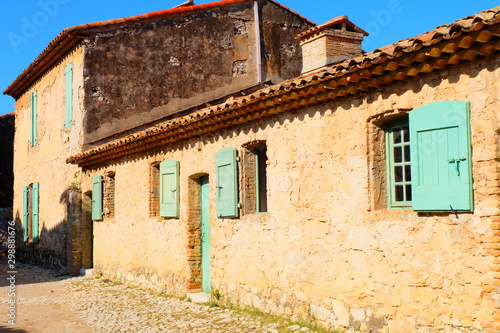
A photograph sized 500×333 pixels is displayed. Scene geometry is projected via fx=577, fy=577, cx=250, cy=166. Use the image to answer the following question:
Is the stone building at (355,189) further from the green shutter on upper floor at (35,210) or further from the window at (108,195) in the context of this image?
the green shutter on upper floor at (35,210)

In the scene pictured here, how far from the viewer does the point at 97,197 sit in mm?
13977

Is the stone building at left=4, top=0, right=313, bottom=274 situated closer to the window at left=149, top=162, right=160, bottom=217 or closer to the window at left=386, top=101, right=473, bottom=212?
the window at left=149, top=162, right=160, bottom=217

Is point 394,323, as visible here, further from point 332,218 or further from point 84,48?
point 84,48

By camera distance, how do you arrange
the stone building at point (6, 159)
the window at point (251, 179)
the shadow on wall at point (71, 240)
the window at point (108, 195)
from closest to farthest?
the window at point (251, 179), the window at point (108, 195), the shadow on wall at point (71, 240), the stone building at point (6, 159)

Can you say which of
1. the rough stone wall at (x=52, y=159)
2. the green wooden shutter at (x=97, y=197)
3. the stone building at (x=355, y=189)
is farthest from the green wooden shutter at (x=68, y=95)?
the stone building at (x=355, y=189)

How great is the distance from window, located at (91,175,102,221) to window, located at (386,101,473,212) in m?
9.29

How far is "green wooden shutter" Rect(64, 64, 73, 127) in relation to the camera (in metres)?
15.4

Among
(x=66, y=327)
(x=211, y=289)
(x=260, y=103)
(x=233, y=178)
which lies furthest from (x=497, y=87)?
(x=66, y=327)

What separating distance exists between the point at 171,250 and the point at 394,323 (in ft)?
18.7

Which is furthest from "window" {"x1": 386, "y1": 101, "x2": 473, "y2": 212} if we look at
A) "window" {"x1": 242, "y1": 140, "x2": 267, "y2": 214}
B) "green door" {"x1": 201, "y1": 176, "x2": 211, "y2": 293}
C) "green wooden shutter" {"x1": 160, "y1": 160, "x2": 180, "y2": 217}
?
"green wooden shutter" {"x1": 160, "y1": 160, "x2": 180, "y2": 217}

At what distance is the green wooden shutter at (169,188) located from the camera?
1073 cm

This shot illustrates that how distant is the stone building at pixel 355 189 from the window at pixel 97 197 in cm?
335

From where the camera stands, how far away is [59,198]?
16250 millimetres

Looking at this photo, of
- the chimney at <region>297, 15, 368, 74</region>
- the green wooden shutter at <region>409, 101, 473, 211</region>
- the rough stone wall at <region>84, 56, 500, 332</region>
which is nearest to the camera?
the rough stone wall at <region>84, 56, 500, 332</region>
